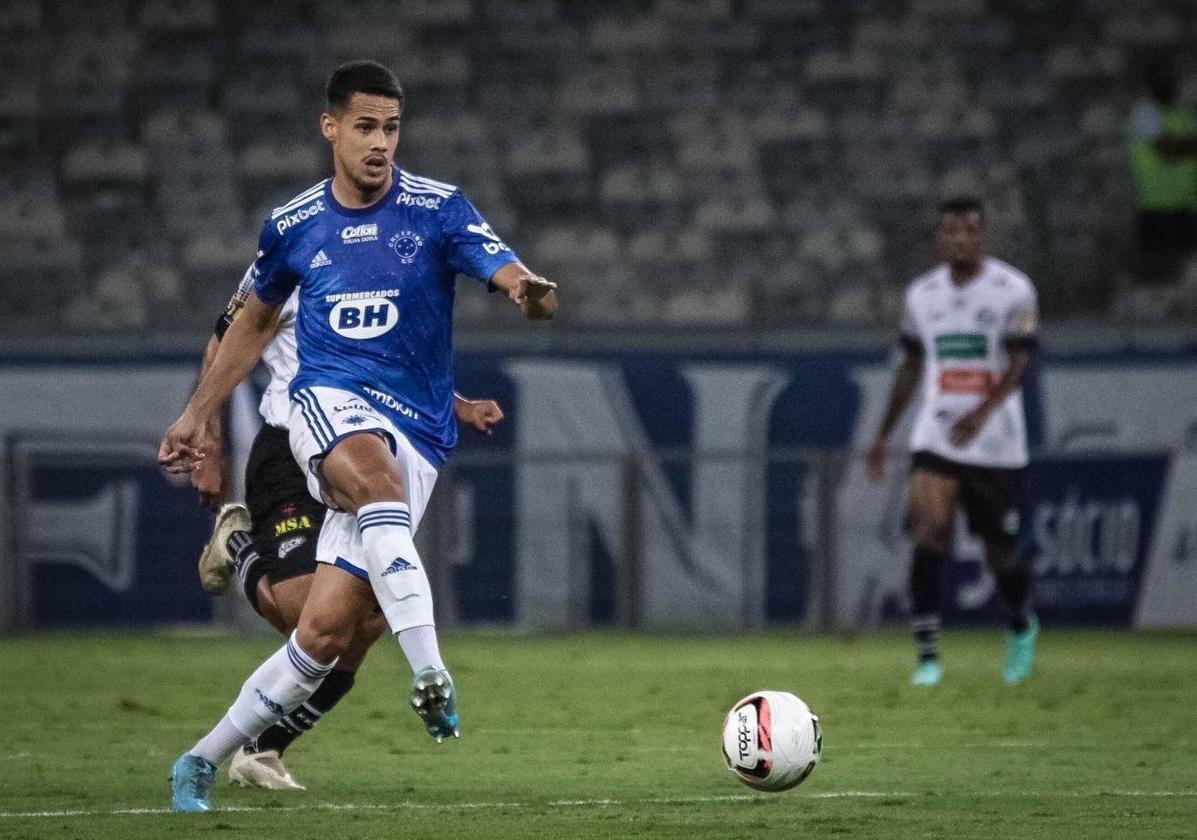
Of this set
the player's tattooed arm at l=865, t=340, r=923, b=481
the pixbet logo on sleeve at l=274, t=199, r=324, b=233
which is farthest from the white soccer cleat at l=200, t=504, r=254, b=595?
the player's tattooed arm at l=865, t=340, r=923, b=481

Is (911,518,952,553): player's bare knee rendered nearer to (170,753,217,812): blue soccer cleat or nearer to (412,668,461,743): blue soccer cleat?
(170,753,217,812): blue soccer cleat

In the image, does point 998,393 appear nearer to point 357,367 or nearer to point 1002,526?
point 1002,526

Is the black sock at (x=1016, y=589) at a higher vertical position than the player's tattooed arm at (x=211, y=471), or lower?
lower

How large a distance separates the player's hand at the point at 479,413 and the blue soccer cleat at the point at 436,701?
48.2 inches

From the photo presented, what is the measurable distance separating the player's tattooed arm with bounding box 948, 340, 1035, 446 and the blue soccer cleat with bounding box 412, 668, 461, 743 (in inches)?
226

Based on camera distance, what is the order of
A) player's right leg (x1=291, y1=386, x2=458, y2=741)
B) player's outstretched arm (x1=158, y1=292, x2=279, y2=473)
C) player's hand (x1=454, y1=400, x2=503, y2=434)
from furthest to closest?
1. player's hand (x1=454, y1=400, x2=503, y2=434)
2. player's outstretched arm (x1=158, y1=292, x2=279, y2=473)
3. player's right leg (x1=291, y1=386, x2=458, y2=741)

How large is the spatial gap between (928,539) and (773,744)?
16.2 feet

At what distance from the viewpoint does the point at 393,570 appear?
5.88m

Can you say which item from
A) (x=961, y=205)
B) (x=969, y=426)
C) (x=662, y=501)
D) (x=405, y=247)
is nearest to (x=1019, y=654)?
(x=969, y=426)

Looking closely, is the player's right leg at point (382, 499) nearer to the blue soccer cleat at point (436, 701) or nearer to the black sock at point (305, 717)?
the blue soccer cleat at point (436, 701)

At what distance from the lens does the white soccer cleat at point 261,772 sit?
22.1 feet

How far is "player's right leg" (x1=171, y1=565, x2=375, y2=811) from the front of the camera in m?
5.99

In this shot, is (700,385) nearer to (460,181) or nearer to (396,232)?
(460,181)

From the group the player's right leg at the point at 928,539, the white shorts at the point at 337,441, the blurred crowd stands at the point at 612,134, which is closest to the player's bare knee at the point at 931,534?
the player's right leg at the point at 928,539
